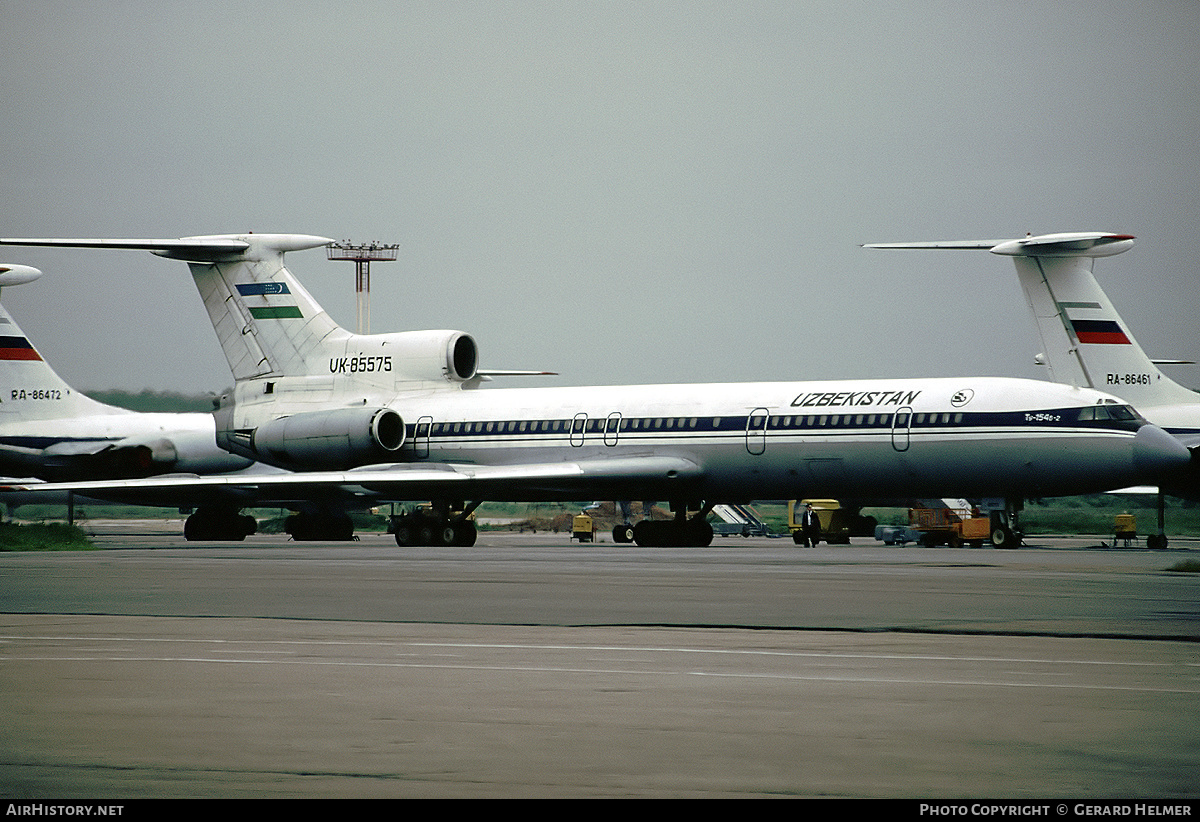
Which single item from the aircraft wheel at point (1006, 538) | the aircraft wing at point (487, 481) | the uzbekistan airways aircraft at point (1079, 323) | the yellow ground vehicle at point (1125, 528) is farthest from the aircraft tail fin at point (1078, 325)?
the aircraft wing at point (487, 481)

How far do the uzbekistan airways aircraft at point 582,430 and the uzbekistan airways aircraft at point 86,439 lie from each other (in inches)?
181

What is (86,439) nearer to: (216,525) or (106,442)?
(106,442)

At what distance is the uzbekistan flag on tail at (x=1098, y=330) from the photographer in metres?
47.5

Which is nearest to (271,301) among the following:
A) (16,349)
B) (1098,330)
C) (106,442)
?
(106,442)

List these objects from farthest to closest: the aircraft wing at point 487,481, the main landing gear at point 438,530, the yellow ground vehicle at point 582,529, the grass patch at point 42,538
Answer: the yellow ground vehicle at point 582,529
the main landing gear at point 438,530
the aircraft wing at point 487,481
the grass patch at point 42,538

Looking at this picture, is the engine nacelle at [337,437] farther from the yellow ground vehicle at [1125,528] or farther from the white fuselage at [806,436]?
the yellow ground vehicle at [1125,528]

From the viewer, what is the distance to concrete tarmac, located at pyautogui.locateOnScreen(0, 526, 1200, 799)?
686 centimetres

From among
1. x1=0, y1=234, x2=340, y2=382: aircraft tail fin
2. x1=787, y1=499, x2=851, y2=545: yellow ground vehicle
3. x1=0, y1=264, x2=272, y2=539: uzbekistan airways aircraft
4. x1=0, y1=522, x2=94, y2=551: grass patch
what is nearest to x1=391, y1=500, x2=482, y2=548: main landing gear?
x1=0, y1=234, x2=340, y2=382: aircraft tail fin

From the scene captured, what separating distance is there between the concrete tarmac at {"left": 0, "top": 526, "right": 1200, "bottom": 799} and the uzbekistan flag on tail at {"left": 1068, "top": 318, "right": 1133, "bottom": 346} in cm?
2979

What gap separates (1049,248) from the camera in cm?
4638

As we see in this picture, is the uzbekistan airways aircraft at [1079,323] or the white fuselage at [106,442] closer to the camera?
the uzbekistan airways aircraft at [1079,323]

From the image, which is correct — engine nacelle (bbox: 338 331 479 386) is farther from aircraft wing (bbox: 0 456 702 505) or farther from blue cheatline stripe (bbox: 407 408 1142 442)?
aircraft wing (bbox: 0 456 702 505)

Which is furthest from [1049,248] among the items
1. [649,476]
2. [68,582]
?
[68,582]

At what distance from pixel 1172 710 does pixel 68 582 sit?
16.5 m
